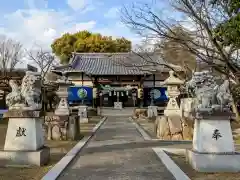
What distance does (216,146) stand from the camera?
7.76 meters

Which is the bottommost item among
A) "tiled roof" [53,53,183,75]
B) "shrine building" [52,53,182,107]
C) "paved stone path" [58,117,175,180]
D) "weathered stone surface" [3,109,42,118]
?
"paved stone path" [58,117,175,180]

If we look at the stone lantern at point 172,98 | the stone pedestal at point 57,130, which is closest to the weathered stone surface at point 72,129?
the stone pedestal at point 57,130

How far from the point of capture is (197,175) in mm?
7395

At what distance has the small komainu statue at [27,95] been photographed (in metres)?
8.58

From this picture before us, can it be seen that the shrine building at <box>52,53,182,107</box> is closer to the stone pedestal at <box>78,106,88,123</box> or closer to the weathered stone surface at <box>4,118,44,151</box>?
the stone pedestal at <box>78,106,88,123</box>

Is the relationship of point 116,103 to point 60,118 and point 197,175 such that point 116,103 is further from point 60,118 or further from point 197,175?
point 197,175

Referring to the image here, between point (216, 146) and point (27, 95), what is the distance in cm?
466

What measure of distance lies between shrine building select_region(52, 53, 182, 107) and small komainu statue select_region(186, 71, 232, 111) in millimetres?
26975

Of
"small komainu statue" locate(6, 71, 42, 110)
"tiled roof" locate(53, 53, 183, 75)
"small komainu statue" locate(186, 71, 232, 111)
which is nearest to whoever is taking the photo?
"small komainu statue" locate(186, 71, 232, 111)

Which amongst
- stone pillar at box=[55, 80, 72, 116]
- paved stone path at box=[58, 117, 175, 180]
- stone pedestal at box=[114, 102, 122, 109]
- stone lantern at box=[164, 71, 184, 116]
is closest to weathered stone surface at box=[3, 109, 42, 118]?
paved stone path at box=[58, 117, 175, 180]

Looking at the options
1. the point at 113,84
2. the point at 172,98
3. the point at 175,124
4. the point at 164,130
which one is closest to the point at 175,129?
the point at 175,124

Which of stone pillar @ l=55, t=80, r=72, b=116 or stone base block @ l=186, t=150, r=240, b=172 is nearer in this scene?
stone base block @ l=186, t=150, r=240, b=172

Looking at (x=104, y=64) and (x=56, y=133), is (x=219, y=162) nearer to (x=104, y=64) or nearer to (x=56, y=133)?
(x=56, y=133)

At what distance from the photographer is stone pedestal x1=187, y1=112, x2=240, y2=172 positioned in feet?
25.2
